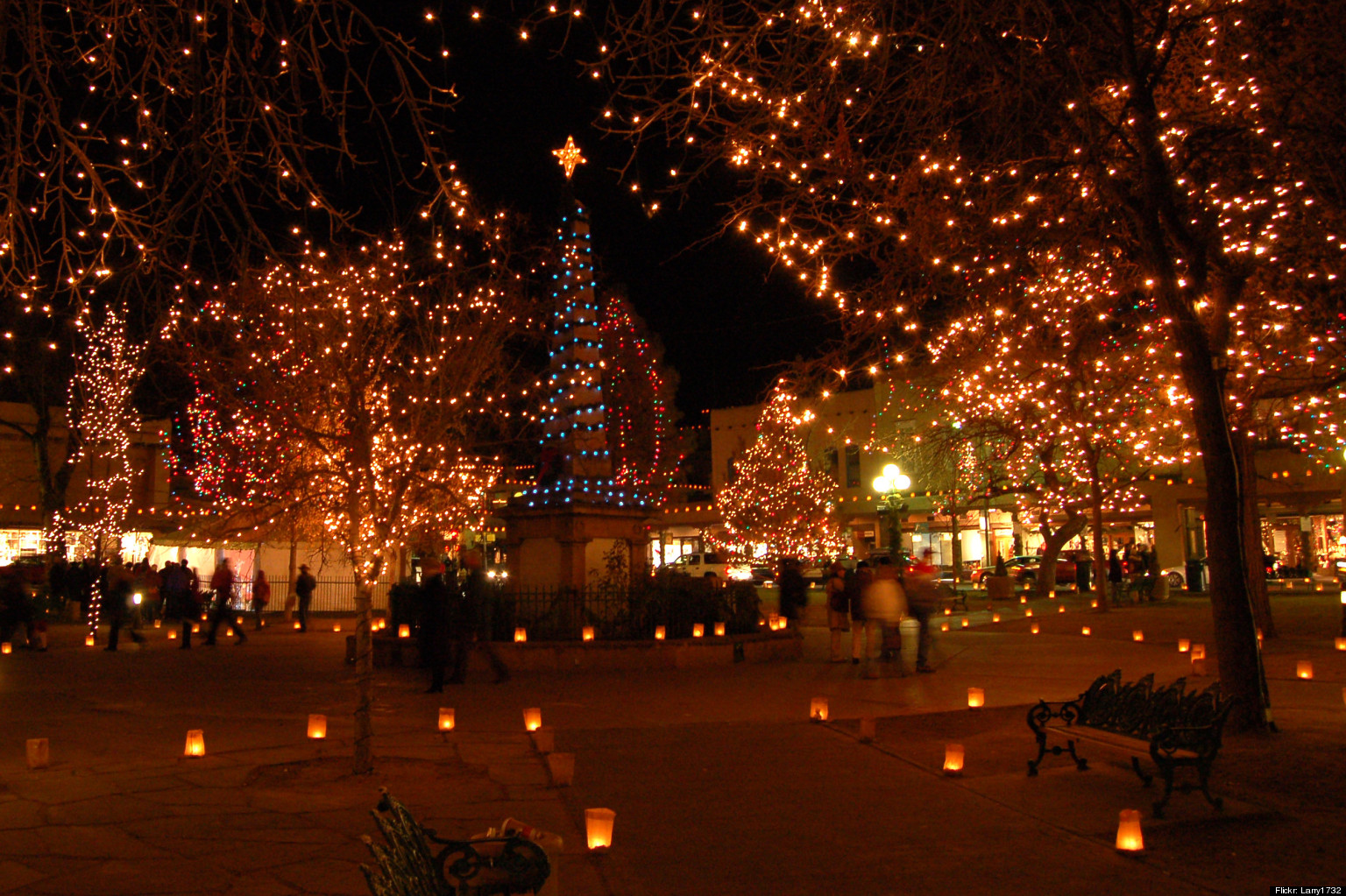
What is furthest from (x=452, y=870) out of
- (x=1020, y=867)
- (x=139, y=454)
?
(x=139, y=454)

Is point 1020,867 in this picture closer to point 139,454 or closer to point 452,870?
point 452,870

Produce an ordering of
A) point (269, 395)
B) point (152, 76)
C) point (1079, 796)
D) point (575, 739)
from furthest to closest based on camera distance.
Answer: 1. point (269, 395)
2. point (575, 739)
3. point (1079, 796)
4. point (152, 76)

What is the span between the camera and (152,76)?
549cm

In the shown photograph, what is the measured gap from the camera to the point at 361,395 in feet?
30.5

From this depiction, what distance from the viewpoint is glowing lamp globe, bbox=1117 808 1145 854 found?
229 inches

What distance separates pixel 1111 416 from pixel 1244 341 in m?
10.8

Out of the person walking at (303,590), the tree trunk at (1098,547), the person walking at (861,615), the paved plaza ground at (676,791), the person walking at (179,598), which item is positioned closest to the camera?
the paved plaza ground at (676,791)

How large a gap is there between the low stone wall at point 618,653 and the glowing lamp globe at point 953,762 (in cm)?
770

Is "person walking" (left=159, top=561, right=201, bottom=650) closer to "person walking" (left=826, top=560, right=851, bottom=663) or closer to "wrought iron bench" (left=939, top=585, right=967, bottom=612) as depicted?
"person walking" (left=826, top=560, right=851, bottom=663)

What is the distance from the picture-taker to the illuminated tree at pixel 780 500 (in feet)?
136

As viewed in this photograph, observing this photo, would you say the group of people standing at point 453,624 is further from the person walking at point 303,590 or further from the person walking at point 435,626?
the person walking at point 303,590

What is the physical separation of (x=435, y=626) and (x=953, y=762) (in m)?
7.54

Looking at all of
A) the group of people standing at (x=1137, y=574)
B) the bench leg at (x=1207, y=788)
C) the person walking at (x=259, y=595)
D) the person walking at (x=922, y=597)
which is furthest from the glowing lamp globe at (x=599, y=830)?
the group of people standing at (x=1137, y=574)

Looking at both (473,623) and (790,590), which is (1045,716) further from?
(790,590)
